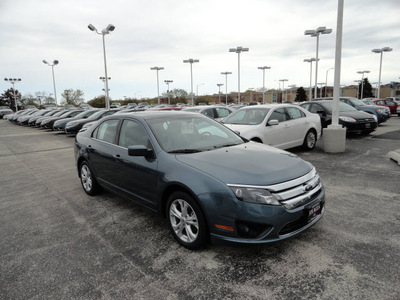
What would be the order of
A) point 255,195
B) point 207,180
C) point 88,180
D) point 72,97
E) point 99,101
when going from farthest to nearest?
point 72,97
point 99,101
point 88,180
point 207,180
point 255,195

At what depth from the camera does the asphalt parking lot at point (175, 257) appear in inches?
102

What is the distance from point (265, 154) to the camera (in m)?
3.57

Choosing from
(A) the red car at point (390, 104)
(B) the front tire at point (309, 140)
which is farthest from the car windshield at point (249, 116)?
(A) the red car at point (390, 104)

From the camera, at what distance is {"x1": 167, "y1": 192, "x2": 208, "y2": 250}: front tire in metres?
3.03

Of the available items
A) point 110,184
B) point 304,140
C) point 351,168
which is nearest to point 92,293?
point 110,184

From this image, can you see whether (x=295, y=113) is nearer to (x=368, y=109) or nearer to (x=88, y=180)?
(x=88, y=180)

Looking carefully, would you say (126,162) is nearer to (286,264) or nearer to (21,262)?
(21,262)

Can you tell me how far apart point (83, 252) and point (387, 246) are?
339 centimetres

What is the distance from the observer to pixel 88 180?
5375 mm

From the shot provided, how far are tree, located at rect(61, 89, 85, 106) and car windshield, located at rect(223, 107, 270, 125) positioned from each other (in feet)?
311

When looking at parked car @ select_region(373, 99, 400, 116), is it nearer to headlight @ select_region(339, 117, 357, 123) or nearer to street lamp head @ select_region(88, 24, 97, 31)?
headlight @ select_region(339, 117, 357, 123)

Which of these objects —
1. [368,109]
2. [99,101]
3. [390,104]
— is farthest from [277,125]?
[99,101]

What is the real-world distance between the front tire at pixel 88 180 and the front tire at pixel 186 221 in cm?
230

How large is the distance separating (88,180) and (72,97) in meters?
98.8
